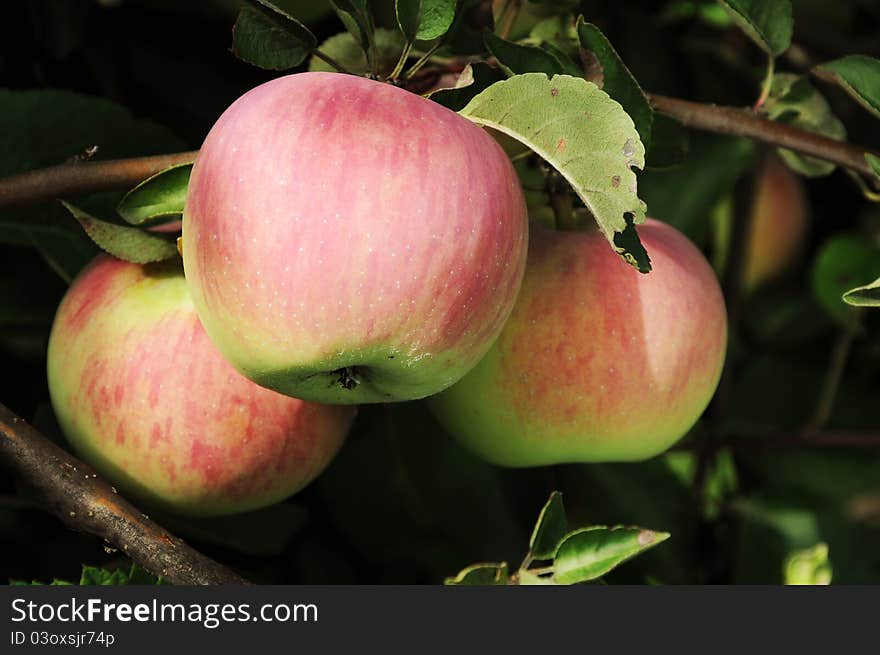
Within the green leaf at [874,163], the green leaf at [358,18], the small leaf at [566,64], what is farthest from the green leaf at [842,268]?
the green leaf at [358,18]

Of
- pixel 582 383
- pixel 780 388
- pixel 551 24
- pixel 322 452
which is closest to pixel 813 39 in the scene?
pixel 780 388

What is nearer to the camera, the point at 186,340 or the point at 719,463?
the point at 186,340

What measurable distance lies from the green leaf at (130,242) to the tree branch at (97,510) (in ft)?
0.40

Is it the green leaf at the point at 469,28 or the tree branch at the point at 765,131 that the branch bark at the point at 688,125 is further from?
the green leaf at the point at 469,28

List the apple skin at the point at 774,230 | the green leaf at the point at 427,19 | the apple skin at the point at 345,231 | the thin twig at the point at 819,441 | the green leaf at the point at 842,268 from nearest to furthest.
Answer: the apple skin at the point at 345,231 → the green leaf at the point at 427,19 → the green leaf at the point at 842,268 → the thin twig at the point at 819,441 → the apple skin at the point at 774,230

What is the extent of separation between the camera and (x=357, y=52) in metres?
0.73

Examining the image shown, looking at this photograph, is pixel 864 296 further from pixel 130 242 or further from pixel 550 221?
pixel 130 242

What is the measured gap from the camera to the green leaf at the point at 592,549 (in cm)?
65

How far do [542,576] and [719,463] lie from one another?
25.4 inches

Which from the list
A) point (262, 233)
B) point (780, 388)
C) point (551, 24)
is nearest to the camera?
point (262, 233)

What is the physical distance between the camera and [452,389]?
2.37ft

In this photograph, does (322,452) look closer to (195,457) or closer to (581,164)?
(195,457)

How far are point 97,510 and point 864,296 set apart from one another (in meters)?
0.46

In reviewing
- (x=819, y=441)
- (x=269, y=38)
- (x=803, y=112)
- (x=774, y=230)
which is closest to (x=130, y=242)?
(x=269, y=38)
